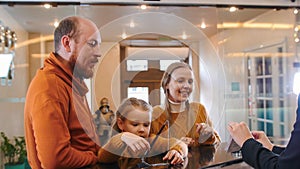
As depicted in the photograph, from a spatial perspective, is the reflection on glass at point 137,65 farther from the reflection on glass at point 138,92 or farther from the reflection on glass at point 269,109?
the reflection on glass at point 269,109

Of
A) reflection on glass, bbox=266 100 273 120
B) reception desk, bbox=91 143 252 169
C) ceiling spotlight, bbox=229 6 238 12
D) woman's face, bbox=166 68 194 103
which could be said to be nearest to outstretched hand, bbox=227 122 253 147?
reception desk, bbox=91 143 252 169

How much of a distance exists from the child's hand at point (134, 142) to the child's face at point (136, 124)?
0.16 ft

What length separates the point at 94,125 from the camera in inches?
33.9

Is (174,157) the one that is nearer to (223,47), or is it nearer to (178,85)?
(178,85)

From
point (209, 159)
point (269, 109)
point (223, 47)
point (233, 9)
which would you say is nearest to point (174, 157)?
point (209, 159)

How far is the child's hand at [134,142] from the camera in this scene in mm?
802

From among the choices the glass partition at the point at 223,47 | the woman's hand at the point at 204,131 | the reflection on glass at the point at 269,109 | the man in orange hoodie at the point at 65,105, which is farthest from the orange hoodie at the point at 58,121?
the reflection on glass at the point at 269,109

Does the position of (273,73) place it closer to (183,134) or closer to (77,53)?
(183,134)

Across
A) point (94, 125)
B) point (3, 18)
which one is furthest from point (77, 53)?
point (3, 18)

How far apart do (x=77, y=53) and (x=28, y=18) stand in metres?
2.35

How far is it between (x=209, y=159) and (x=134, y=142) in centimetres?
28

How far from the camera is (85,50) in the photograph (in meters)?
0.82

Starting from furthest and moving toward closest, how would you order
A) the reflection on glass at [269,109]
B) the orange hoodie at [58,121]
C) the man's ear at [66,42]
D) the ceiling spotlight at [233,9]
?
the reflection on glass at [269,109]
the ceiling spotlight at [233,9]
the man's ear at [66,42]
the orange hoodie at [58,121]

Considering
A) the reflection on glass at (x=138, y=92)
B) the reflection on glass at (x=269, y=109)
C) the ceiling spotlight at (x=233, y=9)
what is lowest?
the reflection on glass at (x=269, y=109)
